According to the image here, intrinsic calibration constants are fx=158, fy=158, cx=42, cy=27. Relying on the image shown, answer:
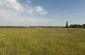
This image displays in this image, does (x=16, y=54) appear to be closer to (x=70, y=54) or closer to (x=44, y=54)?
(x=44, y=54)

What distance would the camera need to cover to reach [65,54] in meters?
10.7

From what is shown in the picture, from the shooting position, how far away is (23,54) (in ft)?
31.9

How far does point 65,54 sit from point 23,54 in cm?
287

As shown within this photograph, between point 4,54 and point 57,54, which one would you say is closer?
point 4,54

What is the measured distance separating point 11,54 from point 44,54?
1.99 metres

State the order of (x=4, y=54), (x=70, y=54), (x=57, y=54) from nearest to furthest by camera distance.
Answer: (x=4, y=54) → (x=57, y=54) → (x=70, y=54)

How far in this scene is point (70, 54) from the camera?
10.8 metres

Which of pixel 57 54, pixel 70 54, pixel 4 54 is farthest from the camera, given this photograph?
pixel 70 54

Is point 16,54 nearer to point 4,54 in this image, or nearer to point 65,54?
point 4,54

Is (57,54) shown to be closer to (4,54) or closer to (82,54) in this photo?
(82,54)

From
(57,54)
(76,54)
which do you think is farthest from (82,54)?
(57,54)

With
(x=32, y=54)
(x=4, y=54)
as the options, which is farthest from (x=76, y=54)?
(x=4, y=54)

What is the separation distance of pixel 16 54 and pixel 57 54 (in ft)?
8.52

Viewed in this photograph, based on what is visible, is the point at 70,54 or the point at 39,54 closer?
the point at 39,54
